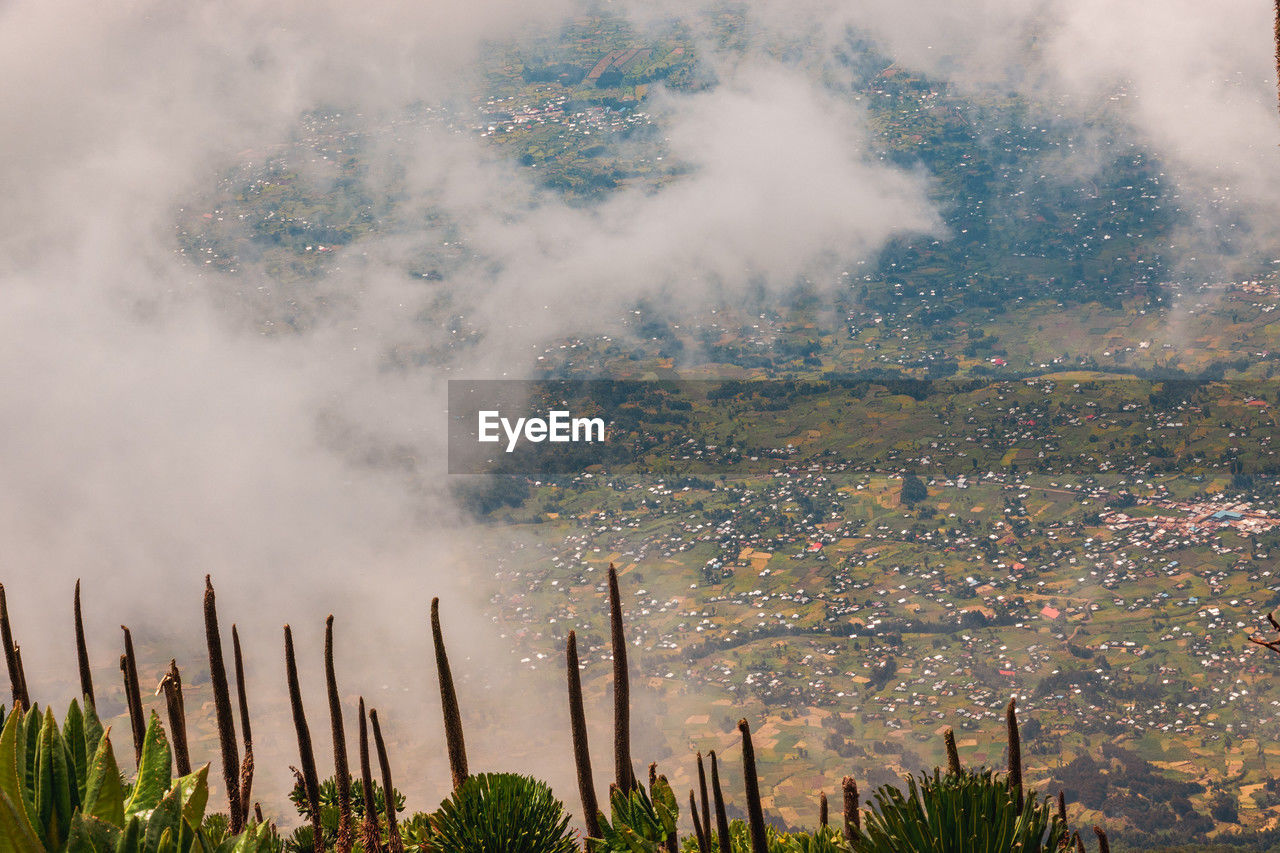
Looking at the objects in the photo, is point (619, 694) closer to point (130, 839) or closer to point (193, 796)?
point (193, 796)

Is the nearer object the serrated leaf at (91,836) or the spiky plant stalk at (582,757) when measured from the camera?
the serrated leaf at (91,836)

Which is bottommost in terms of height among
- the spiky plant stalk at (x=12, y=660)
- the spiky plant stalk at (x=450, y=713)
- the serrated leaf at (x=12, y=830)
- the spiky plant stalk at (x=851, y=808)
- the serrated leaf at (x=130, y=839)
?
the spiky plant stalk at (x=851, y=808)

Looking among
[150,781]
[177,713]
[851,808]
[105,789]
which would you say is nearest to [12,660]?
[177,713]

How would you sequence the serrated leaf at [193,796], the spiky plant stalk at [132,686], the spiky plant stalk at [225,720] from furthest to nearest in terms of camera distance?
the spiky plant stalk at [132,686] → the spiky plant stalk at [225,720] → the serrated leaf at [193,796]

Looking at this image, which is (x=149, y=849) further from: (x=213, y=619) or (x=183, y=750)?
(x=183, y=750)

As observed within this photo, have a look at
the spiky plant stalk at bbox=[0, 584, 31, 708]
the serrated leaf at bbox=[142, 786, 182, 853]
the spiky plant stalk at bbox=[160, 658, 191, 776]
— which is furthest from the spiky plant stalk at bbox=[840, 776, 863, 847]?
the spiky plant stalk at bbox=[0, 584, 31, 708]

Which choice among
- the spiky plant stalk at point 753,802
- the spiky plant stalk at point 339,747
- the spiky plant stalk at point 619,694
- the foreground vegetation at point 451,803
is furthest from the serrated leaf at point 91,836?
the spiky plant stalk at point 339,747

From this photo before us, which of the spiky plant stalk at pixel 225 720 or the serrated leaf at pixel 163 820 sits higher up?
the spiky plant stalk at pixel 225 720

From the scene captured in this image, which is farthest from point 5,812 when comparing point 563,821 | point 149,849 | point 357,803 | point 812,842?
point 357,803

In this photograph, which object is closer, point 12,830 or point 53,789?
point 12,830

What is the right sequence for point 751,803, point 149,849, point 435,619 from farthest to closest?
point 435,619
point 751,803
point 149,849

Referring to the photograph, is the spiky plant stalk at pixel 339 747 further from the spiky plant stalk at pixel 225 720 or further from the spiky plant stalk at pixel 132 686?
the spiky plant stalk at pixel 132 686
